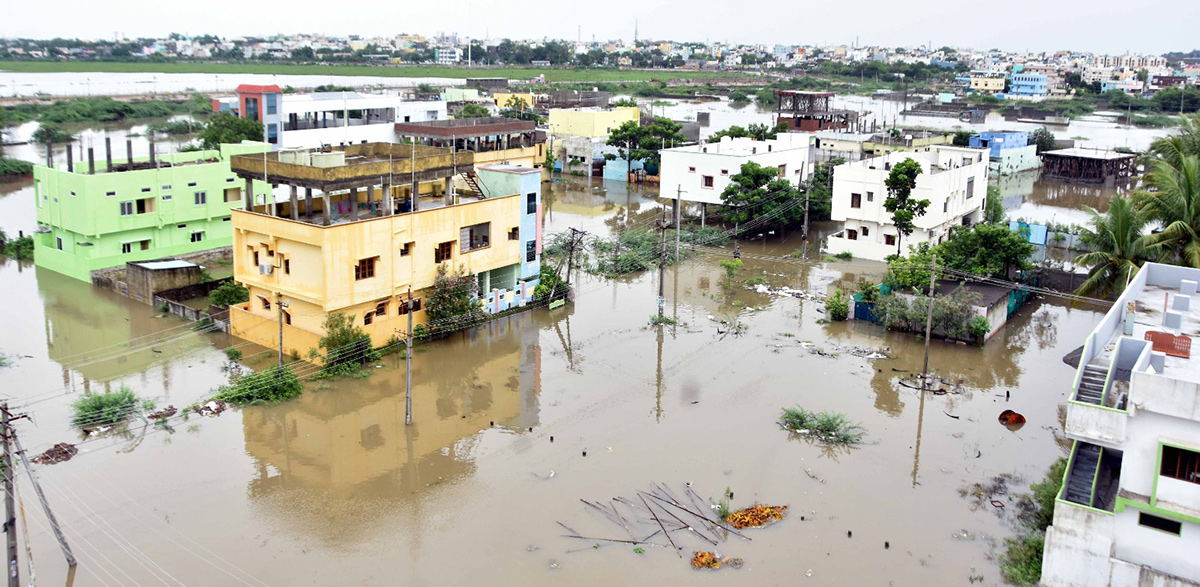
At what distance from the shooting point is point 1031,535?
553 inches

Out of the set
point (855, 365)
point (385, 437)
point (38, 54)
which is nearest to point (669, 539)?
point (385, 437)

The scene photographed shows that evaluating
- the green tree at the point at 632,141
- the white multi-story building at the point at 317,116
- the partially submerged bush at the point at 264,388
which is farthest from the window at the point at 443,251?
the green tree at the point at 632,141

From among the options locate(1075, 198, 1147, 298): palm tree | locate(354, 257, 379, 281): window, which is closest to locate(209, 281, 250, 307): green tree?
locate(354, 257, 379, 281): window

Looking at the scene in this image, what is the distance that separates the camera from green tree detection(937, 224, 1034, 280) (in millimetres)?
25594

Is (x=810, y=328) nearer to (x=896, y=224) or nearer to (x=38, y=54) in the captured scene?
(x=896, y=224)

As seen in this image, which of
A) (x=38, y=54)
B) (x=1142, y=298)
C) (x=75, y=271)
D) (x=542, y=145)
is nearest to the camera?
(x=1142, y=298)

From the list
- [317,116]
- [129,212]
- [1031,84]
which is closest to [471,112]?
[317,116]

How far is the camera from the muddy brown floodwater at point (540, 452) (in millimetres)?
13383

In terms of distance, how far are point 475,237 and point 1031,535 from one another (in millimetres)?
15294

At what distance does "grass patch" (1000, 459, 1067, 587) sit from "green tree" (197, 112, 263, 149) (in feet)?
113

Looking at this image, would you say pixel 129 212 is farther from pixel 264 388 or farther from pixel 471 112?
pixel 471 112

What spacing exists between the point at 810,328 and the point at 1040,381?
582 cm

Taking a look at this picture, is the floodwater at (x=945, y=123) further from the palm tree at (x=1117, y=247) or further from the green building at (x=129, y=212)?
the green building at (x=129, y=212)

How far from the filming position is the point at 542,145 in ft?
135
